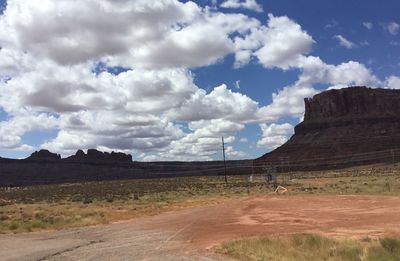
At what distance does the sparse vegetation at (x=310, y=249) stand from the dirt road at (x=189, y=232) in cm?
102

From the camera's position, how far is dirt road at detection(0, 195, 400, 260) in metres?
20.2

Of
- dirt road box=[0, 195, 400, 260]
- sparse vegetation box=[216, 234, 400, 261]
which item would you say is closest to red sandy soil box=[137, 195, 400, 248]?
dirt road box=[0, 195, 400, 260]

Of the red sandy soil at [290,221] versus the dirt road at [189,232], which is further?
the red sandy soil at [290,221]

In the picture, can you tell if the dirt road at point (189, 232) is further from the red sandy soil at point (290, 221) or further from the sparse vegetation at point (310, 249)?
the sparse vegetation at point (310, 249)

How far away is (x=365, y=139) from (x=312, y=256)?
175 m

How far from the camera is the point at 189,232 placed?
26328 millimetres

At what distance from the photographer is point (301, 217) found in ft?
103

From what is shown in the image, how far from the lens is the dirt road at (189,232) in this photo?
20203mm

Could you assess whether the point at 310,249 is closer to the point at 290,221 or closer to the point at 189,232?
the point at 189,232

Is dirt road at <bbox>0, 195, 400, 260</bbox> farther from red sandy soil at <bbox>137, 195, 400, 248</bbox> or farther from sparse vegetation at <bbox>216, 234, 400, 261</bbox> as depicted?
sparse vegetation at <bbox>216, 234, 400, 261</bbox>

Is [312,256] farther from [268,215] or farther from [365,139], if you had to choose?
[365,139]

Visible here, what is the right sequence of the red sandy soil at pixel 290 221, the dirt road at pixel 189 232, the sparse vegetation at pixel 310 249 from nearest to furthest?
the sparse vegetation at pixel 310 249, the dirt road at pixel 189 232, the red sandy soil at pixel 290 221

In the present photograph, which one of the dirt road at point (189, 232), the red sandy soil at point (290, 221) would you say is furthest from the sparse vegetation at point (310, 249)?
the red sandy soil at point (290, 221)

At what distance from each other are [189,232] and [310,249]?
884cm
